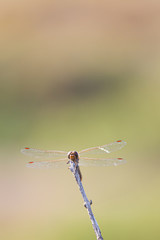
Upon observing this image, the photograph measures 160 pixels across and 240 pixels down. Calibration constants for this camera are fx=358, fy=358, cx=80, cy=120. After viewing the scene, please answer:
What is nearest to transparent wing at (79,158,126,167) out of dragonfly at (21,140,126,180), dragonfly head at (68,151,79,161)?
dragonfly at (21,140,126,180)

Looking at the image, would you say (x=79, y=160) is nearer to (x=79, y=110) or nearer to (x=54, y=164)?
(x=54, y=164)

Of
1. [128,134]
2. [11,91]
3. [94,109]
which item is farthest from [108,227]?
[11,91]

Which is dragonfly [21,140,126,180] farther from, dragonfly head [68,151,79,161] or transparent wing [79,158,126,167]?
dragonfly head [68,151,79,161]

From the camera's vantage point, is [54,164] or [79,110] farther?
[79,110]

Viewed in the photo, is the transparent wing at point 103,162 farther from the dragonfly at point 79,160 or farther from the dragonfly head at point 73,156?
the dragonfly head at point 73,156

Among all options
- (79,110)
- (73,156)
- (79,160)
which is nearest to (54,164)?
(79,160)

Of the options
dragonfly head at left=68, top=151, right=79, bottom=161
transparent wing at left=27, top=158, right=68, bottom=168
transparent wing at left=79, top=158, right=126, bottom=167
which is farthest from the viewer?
transparent wing at left=79, top=158, right=126, bottom=167

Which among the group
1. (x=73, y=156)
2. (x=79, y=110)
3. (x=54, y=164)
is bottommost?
(x=73, y=156)

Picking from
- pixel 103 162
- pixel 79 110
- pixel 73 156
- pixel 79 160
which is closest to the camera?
pixel 73 156

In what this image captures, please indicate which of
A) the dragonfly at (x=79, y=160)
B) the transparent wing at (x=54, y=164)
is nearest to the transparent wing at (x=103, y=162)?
the dragonfly at (x=79, y=160)
